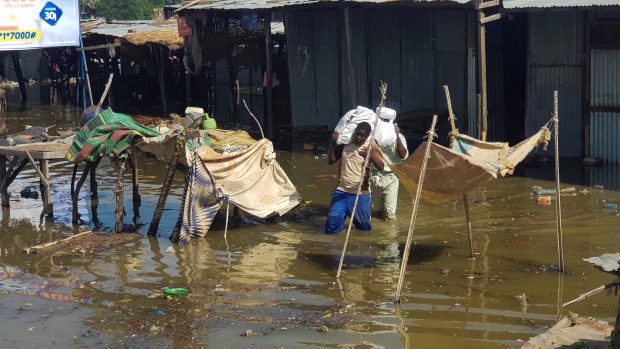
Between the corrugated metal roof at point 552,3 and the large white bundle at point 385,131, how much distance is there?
3.06 meters

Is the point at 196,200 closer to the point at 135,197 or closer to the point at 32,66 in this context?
the point at 135,197

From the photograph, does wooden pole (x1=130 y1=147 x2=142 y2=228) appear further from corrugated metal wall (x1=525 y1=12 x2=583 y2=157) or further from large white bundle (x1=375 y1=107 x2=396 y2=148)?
corrugated metal wall (x1=525 y1=12 x2=583 y2=157)

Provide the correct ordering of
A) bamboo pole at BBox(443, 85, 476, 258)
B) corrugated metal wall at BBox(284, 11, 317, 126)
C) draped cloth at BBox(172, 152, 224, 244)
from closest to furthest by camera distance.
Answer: bamboo pole at BBox(443, 85, 476, 258), draped cloth at BBox(172, 152, 224, 244), corrugated metal wall at BBox(284, 11, 317, 126)

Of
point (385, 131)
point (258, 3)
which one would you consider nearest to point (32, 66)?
point (258, 3)

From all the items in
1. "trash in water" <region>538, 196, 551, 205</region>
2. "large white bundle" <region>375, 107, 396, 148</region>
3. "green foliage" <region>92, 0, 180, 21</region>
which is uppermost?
"green foliage" <region>92, 0, 180, 21</region>

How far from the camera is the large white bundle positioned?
1005cm

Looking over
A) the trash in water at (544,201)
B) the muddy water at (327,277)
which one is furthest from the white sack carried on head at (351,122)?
the trash in water at (544,201)

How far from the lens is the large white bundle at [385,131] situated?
33.0 ft

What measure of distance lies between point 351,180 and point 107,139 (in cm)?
278

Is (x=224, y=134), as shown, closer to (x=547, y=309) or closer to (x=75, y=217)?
(x=75, y=217)

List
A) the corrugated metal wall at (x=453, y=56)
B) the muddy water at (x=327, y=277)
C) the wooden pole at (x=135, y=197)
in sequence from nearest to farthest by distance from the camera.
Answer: the muddy water at (x=327, y=277) → the wooden pole at (x=135, y=197) → the corrugated metal wall at (x=453, y=56)

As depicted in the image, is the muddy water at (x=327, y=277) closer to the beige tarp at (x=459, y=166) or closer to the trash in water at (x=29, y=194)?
the trash in water at (x=29, y=194)

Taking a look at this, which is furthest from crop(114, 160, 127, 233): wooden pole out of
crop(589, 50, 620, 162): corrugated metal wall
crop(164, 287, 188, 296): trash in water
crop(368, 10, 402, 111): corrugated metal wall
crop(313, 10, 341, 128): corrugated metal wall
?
crop(313, 10, 341, 128): corrugated metal wall

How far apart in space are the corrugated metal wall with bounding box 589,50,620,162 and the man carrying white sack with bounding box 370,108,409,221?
384 cm
